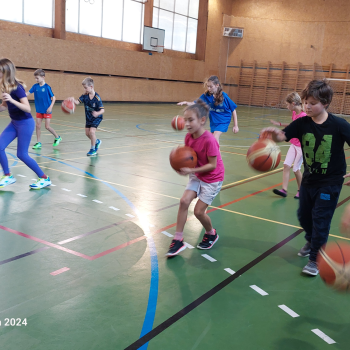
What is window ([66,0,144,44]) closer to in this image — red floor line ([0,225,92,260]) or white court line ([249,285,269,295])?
red floor line ([0,225,92,260])

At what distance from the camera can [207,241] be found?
4.39m

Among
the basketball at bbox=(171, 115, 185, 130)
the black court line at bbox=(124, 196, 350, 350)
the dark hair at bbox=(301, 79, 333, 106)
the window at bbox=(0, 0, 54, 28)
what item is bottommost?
the black court line at bbox=(124, 196, 350, 350)

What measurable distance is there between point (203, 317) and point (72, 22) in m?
24.1

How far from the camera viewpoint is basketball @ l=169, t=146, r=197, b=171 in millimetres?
3938

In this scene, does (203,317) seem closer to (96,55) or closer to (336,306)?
(336,306)

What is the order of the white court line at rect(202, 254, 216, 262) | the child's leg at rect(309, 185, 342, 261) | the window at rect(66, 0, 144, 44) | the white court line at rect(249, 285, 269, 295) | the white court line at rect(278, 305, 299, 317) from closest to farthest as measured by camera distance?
the white court line at rect(278, 305, 299, 317) < the white court line at rect(249, 285, 269, 295) < the child's leg at rect(309, 185, 342, 261) < the white court line at rect(202, 254, 216, 262) < the window at rect(66, 0, 144, 44)

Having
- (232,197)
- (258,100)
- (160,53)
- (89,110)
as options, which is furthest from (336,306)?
(258,100)

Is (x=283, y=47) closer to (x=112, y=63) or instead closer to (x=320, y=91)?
(x=112, y=63)

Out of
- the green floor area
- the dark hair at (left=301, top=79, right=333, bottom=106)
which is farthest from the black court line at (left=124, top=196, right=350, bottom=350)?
the dark hair at (left=301, top=79, right=333, bottom=106)

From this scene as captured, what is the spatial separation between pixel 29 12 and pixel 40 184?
1891 centimetres

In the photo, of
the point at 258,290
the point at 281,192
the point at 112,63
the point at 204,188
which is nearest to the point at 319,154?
the point at 204,188

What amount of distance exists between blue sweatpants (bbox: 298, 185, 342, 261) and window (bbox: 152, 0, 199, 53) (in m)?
27.1

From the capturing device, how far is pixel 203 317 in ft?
9.84

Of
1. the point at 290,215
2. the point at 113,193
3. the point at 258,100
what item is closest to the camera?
the point at 290,215
